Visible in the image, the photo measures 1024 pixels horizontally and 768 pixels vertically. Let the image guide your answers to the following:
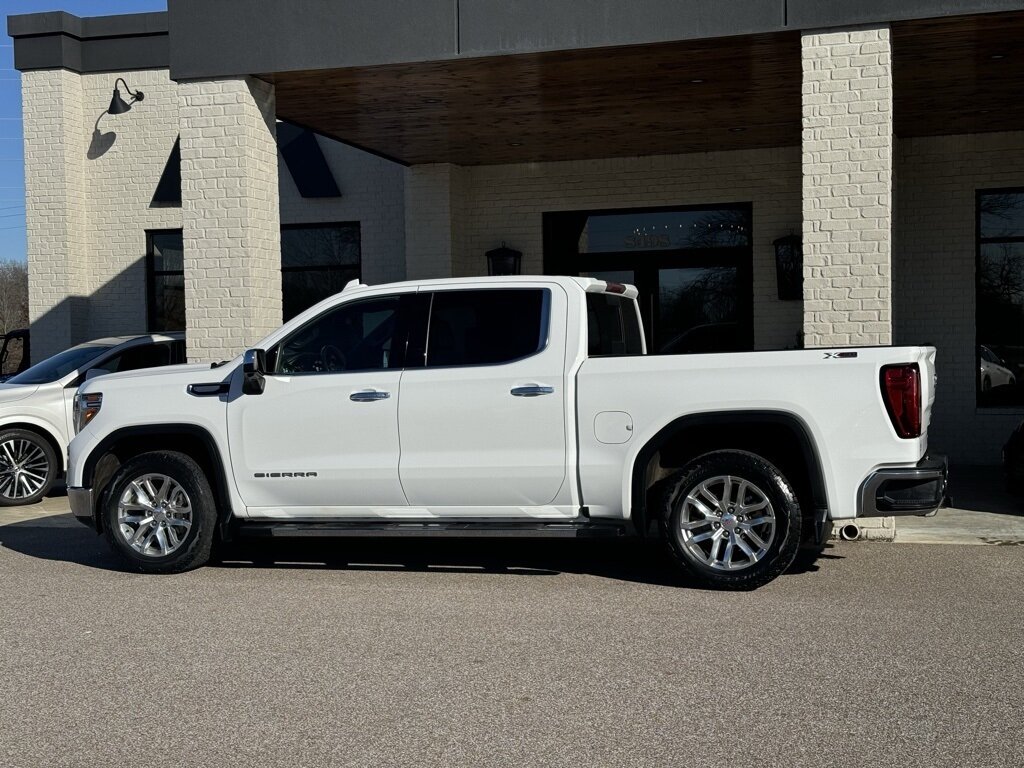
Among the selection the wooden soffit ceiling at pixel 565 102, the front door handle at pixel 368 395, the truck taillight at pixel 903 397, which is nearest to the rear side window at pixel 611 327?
the front door handle at pixel 368 395

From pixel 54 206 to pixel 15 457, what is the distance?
22.5ft

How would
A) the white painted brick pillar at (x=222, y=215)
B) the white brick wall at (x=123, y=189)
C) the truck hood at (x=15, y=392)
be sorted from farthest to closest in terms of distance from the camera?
1. the white brick wall at (x=123, y=189)
2. the truck hood at (x=15, y=392)
3. the white painted brick pillar at (x=222, y=215)

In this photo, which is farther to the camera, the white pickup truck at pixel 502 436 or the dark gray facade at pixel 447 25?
the dark gray facade at pixel 447 25

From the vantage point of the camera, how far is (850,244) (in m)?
10.0

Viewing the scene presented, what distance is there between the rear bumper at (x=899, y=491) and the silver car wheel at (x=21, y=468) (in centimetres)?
887

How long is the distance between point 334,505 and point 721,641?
309 cm

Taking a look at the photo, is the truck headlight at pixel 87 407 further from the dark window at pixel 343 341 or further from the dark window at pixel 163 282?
the dark window at pixel 163 282

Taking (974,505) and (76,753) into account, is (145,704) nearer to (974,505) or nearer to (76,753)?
(76,753)

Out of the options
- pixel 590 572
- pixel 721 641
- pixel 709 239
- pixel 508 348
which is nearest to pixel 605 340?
pixel 508 348

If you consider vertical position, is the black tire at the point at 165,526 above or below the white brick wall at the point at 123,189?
below

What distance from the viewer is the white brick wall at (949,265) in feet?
A: 49.3

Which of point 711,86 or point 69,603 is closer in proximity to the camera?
point 69,603

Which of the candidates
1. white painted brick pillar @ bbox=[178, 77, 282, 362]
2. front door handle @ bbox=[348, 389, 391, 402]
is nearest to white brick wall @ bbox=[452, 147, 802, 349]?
white painted brick pillar @ bbox=[178, 77, 282, 362]

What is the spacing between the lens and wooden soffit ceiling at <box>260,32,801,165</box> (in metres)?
11.1
